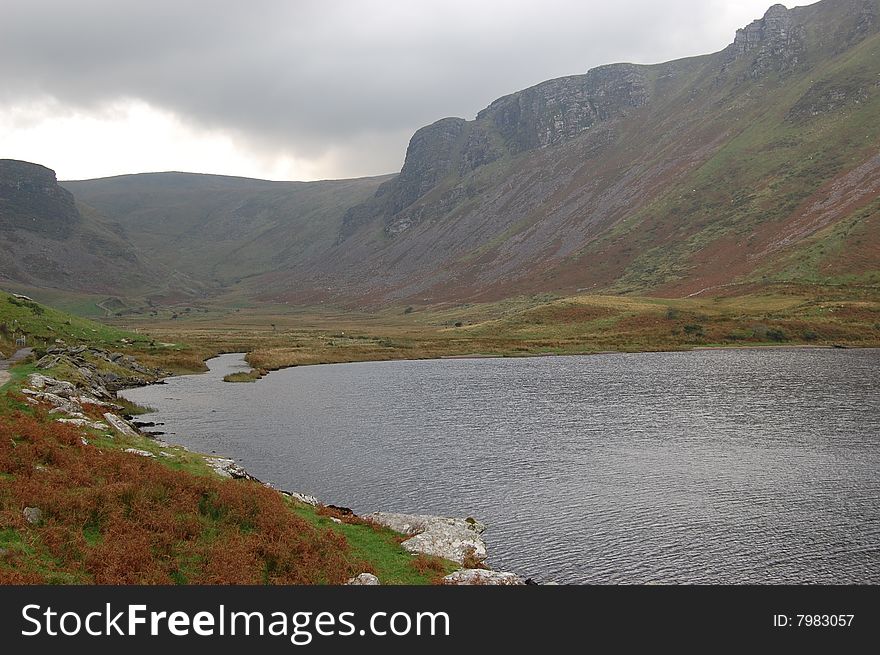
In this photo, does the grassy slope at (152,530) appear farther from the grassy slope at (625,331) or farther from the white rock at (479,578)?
the grassy slope at (625,331)

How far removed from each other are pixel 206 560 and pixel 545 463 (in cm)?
2917

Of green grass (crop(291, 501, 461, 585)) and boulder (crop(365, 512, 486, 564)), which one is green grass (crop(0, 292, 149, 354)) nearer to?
green grass (crop(291, 501, 461, 585))

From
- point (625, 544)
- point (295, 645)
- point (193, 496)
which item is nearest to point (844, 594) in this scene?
point (625, 544)

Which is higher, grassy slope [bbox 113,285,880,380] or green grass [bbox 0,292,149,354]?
green grass [bbox 0,292,149,354]

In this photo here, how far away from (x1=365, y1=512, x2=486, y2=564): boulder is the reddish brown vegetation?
447 cm

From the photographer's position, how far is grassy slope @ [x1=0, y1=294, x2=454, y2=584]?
19328 mm

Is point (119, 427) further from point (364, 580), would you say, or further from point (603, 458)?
point (603, 458)

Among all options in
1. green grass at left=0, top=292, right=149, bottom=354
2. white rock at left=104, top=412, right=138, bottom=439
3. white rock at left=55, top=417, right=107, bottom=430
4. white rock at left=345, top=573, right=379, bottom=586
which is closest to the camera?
white rock at left=345, top=573, right=379, bottom=586

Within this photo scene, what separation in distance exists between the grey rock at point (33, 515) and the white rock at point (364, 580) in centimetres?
1102

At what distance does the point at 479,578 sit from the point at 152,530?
1225 centimetres

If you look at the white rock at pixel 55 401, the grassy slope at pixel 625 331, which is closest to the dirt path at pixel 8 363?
the white rock at pixel 55 401

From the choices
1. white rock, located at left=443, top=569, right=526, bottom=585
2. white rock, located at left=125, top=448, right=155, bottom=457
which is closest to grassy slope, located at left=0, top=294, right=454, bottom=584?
white rock, located at left=443, top=569, right=526, bottom=585

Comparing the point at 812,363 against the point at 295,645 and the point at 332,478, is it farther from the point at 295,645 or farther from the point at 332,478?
the point at 295,645

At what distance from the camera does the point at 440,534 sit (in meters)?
29.2
